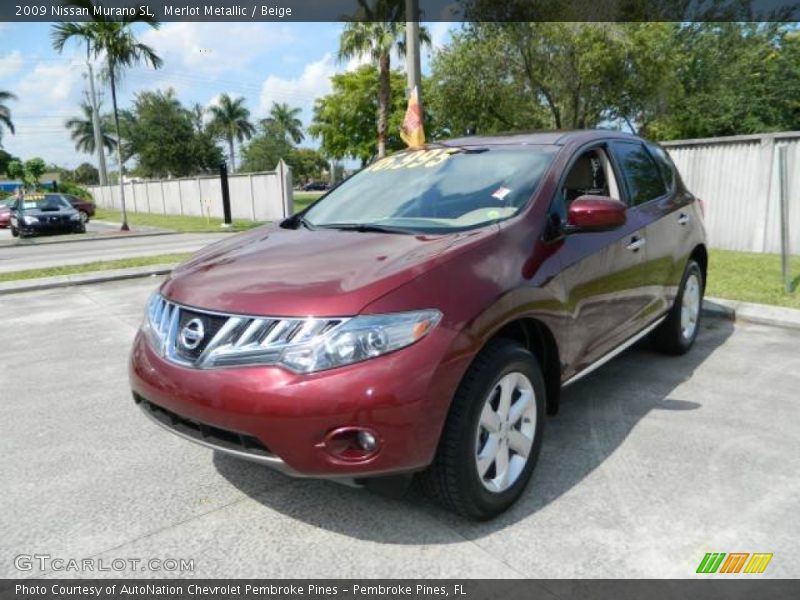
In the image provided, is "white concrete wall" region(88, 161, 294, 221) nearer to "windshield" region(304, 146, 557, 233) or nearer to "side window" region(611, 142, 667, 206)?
"side window" region(611, 142, 667, 206)

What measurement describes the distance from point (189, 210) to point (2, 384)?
2745 centimetres

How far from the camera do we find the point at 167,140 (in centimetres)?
4866

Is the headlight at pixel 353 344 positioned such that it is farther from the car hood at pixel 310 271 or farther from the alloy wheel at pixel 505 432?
the alloy wheel at pixel 505 432

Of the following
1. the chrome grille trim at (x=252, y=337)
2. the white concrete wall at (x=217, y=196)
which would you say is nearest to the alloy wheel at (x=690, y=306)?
the chrome grille trim at (x=252, y=337)

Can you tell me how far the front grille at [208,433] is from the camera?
7.77 feet

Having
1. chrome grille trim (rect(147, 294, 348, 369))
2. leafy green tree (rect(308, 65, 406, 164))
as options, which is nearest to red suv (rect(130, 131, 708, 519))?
chrome grille trim (rect(147, 294, 348, 369))

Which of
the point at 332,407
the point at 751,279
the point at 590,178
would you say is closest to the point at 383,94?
the point at 751,279

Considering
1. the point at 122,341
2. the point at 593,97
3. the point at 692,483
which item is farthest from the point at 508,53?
the point at 692,483

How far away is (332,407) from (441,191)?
1.66 m

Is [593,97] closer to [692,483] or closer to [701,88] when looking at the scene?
[701,88]

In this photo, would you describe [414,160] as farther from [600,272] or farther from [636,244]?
[636,244]

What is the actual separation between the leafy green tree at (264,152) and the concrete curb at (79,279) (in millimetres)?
64042
